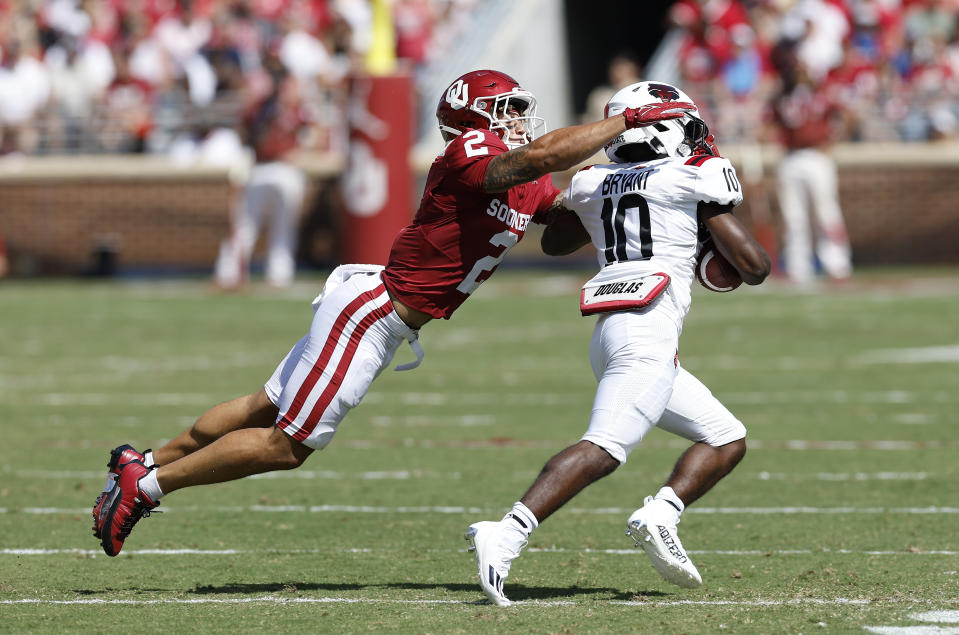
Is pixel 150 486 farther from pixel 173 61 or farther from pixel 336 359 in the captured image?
pixel 173 61

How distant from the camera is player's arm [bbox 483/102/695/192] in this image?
535cm

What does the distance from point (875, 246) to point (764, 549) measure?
1483cm

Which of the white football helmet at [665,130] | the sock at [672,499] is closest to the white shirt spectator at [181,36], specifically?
the white football helmet at [665,130]

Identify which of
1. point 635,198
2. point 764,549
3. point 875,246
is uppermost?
point 635,198

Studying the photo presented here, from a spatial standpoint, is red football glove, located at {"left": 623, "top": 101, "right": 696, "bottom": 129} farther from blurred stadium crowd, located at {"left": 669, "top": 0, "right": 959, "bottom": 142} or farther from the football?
blurred stadium crowd, located at {"left": 669, "top": 0, "right": 959, "bottom": 142}

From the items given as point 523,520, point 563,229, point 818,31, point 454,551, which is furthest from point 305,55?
point 523,520

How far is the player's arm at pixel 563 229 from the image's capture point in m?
5.99

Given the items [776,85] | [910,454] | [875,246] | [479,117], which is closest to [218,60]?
[776,85]

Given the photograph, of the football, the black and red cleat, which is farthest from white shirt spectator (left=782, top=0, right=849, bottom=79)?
the black and red cleat

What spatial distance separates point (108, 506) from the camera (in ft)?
18.9

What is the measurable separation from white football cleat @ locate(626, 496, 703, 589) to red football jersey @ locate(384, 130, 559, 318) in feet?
3.51

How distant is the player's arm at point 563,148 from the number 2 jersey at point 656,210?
0.67ft

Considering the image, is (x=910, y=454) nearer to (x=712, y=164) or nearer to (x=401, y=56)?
(x=712, y=164)

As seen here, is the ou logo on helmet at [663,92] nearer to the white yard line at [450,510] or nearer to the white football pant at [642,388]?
the white football pant at [642,388]
